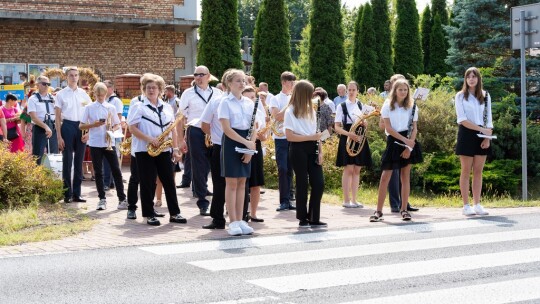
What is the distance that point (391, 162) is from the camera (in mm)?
10969

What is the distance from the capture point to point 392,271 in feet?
24.8

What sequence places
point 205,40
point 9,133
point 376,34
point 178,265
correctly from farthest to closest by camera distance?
point 376,34 → point 205,40 → point 9,133 → point 178,265

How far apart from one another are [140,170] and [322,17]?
2188 cm

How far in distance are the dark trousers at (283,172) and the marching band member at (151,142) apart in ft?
6.76

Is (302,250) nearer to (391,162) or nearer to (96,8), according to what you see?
(391,162)

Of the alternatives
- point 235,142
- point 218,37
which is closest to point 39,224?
point 235,142

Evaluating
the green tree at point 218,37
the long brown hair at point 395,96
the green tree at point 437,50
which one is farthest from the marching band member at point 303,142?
the green tree at point 437,50

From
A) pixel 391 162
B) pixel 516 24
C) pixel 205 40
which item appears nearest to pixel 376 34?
pixel 205 40

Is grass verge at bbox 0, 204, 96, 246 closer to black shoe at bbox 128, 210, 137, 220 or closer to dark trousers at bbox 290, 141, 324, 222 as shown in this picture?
black shoe at bbox 128, 210, 137, 220

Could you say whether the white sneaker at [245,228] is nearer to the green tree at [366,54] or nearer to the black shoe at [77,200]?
the black shoe at [77,200]

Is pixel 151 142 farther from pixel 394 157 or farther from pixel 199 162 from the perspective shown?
pixel 394 157

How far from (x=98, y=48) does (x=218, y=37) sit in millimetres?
4065

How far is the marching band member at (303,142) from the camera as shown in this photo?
10008 mm

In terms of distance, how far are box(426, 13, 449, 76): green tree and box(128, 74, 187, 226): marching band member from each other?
3133cm
